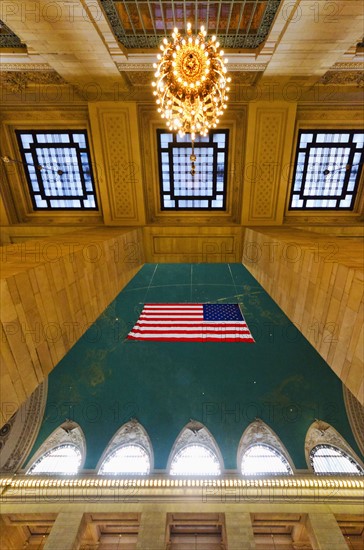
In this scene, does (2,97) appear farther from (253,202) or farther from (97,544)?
(97,544)

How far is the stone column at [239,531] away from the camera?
23.2 feet

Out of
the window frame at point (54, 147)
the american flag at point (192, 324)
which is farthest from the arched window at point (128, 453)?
the window frame at point (54, 147)

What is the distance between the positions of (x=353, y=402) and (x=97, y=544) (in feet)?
35.2

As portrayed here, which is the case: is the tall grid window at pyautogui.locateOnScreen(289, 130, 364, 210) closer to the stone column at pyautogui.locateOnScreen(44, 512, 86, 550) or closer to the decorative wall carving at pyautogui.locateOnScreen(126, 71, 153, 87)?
the decorative wall carving at pyautogui.locateOnScreen(126, 71, 153, 87)

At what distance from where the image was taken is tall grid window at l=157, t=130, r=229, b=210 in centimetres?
795

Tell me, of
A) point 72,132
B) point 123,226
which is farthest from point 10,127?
point 123,226

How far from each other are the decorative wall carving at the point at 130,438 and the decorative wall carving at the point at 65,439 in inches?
37.5

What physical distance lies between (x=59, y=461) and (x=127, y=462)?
2518 mm

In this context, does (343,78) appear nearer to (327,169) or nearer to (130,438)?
(327,169)

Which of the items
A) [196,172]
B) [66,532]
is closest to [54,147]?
[196,172]

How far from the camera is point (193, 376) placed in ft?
36.9

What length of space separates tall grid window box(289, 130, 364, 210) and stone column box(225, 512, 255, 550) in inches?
389

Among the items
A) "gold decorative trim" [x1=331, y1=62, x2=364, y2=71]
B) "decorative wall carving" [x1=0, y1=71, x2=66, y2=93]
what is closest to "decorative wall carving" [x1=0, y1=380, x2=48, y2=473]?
"decorative wall carving" [x1=0, y1=71, x2=66, y2=93]

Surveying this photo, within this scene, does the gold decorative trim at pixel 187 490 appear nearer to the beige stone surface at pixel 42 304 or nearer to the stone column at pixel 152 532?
the stone column at pixel 152 532
